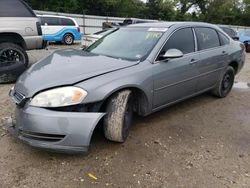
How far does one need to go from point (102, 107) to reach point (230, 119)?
7.97 ft

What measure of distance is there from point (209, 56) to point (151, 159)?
2.40 m

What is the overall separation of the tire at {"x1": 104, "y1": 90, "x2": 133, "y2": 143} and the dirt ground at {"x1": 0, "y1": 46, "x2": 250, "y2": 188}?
20 centimetres

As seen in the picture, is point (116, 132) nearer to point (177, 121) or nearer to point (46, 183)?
point (46, 183)

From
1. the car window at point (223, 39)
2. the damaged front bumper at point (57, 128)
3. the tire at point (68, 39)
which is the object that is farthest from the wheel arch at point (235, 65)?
the tire at point (68, 39)

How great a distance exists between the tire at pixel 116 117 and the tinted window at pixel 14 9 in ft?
14.6

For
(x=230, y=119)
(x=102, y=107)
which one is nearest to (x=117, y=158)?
(x=102, y=107)

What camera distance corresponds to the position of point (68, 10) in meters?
27.1

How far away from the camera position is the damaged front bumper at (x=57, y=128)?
108 inches

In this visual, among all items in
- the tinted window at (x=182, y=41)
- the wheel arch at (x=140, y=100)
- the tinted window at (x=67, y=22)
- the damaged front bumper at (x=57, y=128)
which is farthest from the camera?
the tinted window at (x=67, y=22)

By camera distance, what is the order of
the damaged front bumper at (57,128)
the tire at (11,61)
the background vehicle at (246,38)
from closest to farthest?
the damaged front bumper at (57,128) < the tire at (11,61) < the background vehicle at (246,38)

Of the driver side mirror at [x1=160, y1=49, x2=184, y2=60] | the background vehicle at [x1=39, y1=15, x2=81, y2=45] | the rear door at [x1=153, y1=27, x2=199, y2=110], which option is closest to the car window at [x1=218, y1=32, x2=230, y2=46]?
the rear door at [x1=153, y1=27, x2=199, y2=110]

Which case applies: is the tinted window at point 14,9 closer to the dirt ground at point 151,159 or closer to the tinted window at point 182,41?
the dirt ground at point 151,159

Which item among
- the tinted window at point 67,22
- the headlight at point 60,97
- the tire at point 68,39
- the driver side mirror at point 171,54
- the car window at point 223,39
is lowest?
the tire at point 68,39

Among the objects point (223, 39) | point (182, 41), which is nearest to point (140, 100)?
point (182, 41)
